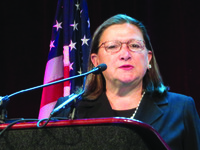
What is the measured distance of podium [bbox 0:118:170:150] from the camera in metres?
0.81

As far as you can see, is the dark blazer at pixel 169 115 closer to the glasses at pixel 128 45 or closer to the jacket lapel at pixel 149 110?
the jacket lapel at pixel 149 110

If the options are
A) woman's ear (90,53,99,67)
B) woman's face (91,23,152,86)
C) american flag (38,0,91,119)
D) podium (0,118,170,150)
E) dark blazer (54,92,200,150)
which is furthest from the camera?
american flag (38,0,91,119)

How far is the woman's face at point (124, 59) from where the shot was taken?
1.69 meters

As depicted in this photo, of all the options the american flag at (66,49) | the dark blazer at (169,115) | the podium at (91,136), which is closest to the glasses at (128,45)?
the dark blazer at (169,115)

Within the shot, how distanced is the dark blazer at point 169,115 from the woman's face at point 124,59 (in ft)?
0.52

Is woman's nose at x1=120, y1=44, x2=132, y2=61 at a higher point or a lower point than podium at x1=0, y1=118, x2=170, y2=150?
higher

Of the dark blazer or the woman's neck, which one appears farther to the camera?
the woman's neck

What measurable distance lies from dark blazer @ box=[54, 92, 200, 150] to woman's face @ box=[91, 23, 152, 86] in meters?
0.16

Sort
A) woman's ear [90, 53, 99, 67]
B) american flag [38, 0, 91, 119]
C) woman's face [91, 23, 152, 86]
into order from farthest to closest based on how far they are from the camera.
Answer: american flag [38, 0, 91, 119] → woman's ear [90, 53, 99, 67] → woman's face [91, 23, 152, 86]

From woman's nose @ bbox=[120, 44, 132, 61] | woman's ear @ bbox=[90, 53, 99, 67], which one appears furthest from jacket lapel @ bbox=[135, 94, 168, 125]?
woman's ear @ bbox=[90, 53, 99, 67]

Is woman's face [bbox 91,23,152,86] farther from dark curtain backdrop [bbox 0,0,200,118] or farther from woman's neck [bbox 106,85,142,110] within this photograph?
dark curtain backdrop [bbox 0,0,200,118]

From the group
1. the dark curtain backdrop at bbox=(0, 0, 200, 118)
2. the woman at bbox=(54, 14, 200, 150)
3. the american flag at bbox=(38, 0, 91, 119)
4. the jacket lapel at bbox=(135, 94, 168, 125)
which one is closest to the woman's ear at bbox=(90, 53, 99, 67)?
the woman at bbox=(54, 14, 200, 150)

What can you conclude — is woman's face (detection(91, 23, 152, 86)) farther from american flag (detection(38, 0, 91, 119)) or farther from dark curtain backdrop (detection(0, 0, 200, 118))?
dark curtain backdrop (detection(0, 0, 200, 118))

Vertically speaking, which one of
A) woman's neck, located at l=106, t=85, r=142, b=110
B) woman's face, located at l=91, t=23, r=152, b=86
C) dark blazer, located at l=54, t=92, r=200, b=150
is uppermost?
woman's face, located at l=91, t=23, r=152, b=86
